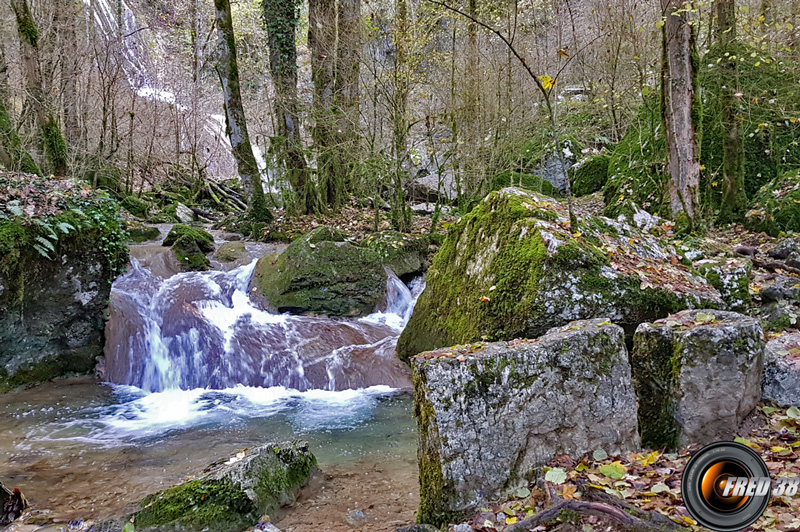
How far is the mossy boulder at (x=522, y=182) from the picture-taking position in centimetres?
1204

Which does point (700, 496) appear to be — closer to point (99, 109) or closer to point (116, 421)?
point (116, 421)

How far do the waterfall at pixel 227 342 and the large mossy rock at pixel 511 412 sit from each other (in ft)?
12.3

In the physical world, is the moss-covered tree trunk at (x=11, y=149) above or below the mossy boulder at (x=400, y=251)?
above

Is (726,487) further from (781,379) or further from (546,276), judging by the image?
(546,276)

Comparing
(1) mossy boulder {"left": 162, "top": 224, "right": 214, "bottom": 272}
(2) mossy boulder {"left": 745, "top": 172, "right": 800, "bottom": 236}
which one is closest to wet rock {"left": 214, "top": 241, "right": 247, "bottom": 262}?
(1) mossy boulder {"left": 162, "top": 224, "right": 214, "bottom": 272}

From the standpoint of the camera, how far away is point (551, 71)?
48.0 feet

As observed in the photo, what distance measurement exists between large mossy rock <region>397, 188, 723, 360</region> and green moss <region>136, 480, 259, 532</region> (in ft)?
8.50

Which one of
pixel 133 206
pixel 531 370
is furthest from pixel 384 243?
pixel 133 206

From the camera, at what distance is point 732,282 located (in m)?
4.98

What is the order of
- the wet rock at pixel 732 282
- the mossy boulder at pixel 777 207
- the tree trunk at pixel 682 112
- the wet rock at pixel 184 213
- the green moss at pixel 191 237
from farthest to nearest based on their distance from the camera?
the wet rock at pixel 184 213, the green moss at pixel 191 237, the mossy boulder at pixel 777 207, the tree trunk at pixel 682 112, the wet rock at pixel 732 282

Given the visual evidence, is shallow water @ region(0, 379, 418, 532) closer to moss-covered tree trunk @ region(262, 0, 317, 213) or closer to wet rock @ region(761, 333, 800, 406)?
wet rock @ region(761, 333, 800, 406)

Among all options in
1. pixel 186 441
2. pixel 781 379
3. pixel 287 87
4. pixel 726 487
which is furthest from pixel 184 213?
pixel 726 487

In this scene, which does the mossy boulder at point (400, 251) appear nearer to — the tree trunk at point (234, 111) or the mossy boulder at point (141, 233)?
the tree trunk at point (234, 111)

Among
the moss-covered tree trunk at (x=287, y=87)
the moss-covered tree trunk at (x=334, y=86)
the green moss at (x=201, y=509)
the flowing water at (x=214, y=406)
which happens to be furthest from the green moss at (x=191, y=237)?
the green moss at (x=201, y=509)
